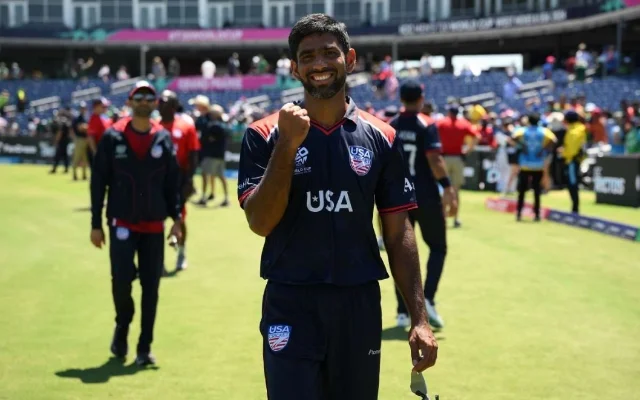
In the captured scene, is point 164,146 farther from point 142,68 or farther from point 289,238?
point 142,68

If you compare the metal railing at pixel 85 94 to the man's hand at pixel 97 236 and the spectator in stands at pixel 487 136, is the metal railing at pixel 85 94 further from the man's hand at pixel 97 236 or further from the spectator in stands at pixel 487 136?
the man's hand at pixel 97 236

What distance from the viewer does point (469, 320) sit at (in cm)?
1072

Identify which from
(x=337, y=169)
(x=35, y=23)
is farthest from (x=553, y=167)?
(x=35, y=23)

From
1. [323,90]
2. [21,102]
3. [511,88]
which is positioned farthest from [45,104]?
[323,90]

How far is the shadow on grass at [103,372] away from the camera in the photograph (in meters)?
8.31

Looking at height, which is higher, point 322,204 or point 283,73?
point 322,204

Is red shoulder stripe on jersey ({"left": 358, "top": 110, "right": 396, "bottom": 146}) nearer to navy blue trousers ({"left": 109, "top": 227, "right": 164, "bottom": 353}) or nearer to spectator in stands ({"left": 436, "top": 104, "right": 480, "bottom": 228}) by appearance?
navy blue trousers ({"left": 109, "top": 227, "right": 164, "bottom": 353})

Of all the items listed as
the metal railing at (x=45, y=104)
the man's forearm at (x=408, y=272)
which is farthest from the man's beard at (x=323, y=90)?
the metal railing at (x=45, y=104)

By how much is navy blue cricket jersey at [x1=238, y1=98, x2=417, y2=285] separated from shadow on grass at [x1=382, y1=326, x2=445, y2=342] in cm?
528

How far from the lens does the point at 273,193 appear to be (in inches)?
171

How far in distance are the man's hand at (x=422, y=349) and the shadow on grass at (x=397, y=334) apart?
520 cm

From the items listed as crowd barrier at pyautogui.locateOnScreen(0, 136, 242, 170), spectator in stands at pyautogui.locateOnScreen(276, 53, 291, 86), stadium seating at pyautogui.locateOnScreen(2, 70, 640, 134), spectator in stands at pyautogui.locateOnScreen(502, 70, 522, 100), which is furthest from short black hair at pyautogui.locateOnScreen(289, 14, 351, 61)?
spectator in stands at pyautogui.locateOnScreen(276, 53, 291, 86)

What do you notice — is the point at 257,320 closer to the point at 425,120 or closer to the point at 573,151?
the point at 425,120

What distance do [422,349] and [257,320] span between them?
6.16 meters
